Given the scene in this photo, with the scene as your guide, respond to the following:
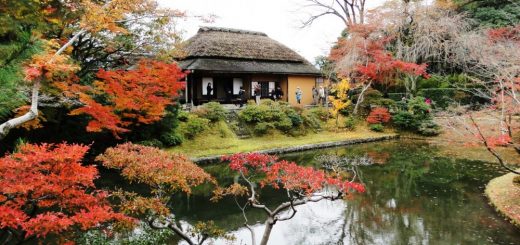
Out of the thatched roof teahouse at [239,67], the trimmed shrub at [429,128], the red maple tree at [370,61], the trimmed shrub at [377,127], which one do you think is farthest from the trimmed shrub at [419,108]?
the thatched roof teahouse at [239,67]

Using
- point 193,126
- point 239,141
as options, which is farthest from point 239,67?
point 193,126

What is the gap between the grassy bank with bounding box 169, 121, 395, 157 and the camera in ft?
55.9

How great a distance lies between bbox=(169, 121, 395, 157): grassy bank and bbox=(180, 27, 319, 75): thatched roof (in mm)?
5299

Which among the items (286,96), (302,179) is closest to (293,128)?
(286,96)

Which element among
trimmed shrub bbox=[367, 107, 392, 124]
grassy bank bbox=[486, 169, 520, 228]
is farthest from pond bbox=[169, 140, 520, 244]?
trimmed shrub bbox=[367, 107, 392, 124]

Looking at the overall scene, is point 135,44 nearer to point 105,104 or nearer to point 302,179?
point 105,104

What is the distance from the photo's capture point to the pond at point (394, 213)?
8484mm

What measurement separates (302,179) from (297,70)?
21.5m

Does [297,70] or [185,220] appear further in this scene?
[297,70]

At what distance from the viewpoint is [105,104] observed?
1404 centimetres

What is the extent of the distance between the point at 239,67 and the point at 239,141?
7.05 meters

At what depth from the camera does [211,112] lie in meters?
19.9

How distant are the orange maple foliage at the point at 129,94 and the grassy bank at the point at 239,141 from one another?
2.96 metres

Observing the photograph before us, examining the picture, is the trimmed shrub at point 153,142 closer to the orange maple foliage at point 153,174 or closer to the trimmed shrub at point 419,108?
the orange maple foliage at point 153,174
